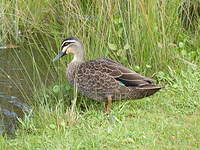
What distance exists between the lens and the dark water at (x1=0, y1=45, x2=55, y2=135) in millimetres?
6648

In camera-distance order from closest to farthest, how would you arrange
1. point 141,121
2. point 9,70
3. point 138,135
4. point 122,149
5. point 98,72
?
point 122,149, point 138,135, point 141,121, point 98,72, point 9,70

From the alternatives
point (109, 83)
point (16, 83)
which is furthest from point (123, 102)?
point (16, 83)

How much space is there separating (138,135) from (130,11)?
7.80 ft

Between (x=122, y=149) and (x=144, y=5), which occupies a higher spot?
(x=144, y=5)

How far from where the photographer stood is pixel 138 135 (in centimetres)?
537

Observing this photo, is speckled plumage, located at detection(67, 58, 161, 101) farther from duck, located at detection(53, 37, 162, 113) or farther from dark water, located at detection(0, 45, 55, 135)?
dark water, located at detection(0, 45, 55, 135)

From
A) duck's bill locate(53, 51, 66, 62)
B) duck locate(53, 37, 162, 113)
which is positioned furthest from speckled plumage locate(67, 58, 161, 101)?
duck's bill locate(53, 51, 66, 62)

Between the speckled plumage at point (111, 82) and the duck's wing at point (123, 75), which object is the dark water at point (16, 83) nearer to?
the speckled plumage at point (111, 82)

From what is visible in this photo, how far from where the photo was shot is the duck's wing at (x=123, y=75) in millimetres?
6203

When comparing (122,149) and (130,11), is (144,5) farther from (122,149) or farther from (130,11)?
(122,149)

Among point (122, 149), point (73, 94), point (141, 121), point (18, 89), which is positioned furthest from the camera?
point (18, 89)

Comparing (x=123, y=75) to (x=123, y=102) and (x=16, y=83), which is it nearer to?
(x=123, y=102)

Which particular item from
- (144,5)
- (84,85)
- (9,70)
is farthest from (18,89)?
(144,5)

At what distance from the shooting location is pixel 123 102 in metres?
6.59
